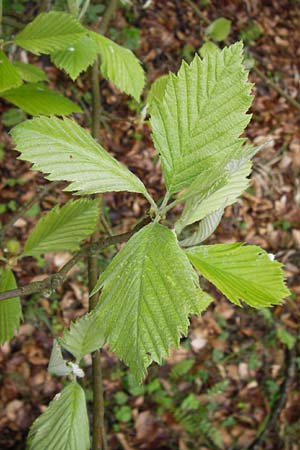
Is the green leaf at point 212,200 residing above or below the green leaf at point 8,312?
above

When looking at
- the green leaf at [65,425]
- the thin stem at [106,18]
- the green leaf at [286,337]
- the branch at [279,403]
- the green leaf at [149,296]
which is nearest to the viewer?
the green leaf at [149,296]

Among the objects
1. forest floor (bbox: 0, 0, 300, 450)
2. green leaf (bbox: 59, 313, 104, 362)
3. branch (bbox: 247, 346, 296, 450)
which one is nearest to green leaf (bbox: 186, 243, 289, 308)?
green leaf (bbox: 59, 313, 104, 362)

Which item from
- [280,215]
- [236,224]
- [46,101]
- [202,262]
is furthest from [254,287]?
[280,215]

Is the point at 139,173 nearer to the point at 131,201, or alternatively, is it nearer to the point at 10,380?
the point at 131,201

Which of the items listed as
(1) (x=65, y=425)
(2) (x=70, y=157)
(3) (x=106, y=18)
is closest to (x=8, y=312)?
(1) (x=65, y=425)

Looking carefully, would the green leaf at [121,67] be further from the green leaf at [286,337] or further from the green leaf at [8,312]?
the green leaf at [286,337]

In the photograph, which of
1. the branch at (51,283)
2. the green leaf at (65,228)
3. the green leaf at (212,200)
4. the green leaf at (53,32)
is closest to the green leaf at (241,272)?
the green leaf at (212,200)
